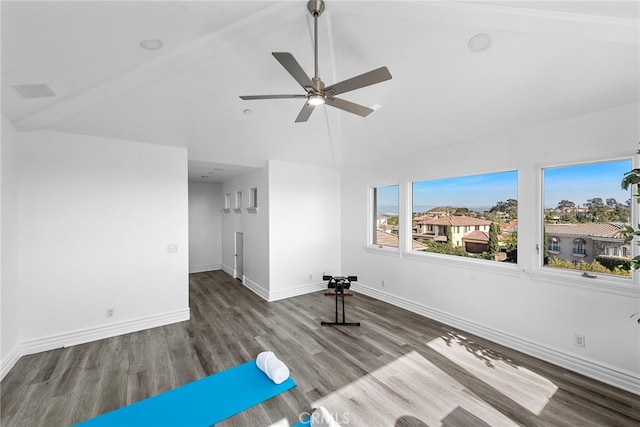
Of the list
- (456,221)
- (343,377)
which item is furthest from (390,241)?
(343,377)

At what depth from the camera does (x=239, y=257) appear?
6523mm

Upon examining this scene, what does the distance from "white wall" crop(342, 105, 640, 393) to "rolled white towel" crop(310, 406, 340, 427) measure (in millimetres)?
2695

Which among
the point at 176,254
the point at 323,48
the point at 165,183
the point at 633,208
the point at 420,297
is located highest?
the point at 323,48

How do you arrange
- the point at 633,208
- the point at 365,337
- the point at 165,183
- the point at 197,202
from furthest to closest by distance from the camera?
the point at 197,202, the point at 165,183, the point at 365,337, the point at 633,208

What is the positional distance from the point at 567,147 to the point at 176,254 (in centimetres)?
537

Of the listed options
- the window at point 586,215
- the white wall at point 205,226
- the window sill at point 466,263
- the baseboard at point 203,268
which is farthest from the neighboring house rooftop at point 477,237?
the baseboard at point 203,268

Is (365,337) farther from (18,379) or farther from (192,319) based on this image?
(18,379)

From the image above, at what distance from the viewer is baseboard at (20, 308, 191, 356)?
10.3 feet

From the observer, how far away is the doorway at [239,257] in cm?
638

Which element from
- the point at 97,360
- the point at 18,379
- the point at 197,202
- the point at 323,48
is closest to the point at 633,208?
the point at 323,48

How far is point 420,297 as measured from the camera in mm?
4262

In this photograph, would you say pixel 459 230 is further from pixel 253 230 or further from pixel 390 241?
pixel 253 230

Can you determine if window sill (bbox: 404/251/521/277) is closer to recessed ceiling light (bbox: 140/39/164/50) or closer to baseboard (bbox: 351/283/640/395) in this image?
baseboard (bbox: 351/283/640/395)

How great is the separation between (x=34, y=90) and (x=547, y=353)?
19.8 feet
